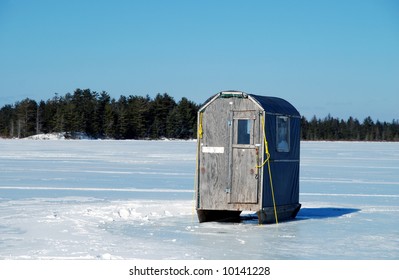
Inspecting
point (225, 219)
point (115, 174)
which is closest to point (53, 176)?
point (115, 174)

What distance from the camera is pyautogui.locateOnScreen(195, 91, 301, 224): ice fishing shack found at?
50.3ft

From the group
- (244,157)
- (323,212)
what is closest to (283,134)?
(244,157)

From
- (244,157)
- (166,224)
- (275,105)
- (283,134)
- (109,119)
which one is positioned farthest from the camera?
(109,119)

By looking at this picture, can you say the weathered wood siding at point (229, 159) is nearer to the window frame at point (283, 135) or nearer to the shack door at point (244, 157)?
the shack door at point (244, 157)

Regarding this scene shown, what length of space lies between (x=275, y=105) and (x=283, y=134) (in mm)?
728

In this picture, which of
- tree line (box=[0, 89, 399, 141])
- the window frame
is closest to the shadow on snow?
the window frame

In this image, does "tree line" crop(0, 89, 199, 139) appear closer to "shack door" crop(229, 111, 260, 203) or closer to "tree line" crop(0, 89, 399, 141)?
"tree line" crop(0, 89, 399, 141)

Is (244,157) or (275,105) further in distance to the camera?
(275,105)

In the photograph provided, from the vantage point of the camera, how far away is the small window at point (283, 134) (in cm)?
1616

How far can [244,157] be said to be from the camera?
15.5 m

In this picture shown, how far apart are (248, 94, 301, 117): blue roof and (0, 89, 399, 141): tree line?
10844 centimetres

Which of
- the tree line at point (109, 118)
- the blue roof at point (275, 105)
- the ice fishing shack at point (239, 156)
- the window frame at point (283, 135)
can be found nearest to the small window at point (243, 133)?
the ice fishing shack at point (239, 156)

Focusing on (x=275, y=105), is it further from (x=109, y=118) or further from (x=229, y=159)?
(x=109, y=118)
